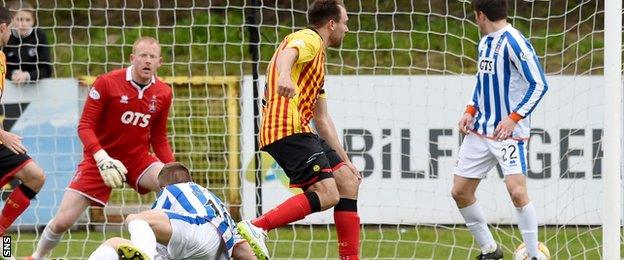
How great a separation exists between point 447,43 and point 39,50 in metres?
3.64

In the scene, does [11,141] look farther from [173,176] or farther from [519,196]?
[519,196]

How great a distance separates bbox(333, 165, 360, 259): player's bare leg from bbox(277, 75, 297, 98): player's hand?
36.6 inches

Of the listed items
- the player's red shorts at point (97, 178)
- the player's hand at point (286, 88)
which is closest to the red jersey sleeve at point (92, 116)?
the player's red shorts at point (97, 178)

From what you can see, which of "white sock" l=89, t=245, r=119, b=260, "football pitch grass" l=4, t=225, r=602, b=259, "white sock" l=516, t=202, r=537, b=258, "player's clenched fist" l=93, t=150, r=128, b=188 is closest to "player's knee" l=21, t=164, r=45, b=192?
"player's clenched fist" l=93, t=150, r=128, b=188

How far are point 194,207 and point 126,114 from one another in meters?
2.18

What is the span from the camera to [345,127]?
10.8 meters

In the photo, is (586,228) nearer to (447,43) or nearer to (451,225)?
(451,225)

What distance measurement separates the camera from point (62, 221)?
28.0ft

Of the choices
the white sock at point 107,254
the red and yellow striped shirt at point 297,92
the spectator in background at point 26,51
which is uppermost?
the spectator in background at point 26,51

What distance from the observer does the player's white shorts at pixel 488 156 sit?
804 centimetres

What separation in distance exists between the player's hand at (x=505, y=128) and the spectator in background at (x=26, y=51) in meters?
4.52

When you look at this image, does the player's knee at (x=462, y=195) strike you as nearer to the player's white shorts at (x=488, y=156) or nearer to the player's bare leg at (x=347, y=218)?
the player's white shorts at (x=488, y=156)

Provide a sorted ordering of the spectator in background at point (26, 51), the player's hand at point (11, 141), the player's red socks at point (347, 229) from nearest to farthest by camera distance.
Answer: the player's red socks at point (347, 229) → the player's hand at point (11, 141) → the spectator in background at point (26, 51)

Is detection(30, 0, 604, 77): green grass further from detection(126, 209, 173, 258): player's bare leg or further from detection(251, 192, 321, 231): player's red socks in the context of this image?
detection(126, 209, 173, 258): player's bare leg
